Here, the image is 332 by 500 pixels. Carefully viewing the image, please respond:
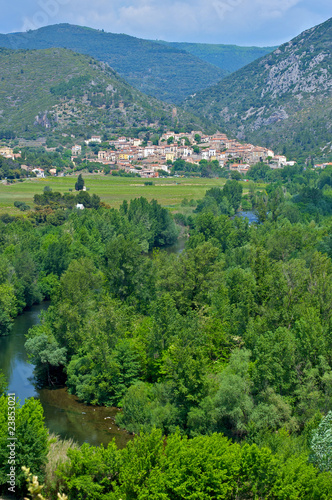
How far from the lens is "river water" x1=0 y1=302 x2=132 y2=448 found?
27328 millimetres

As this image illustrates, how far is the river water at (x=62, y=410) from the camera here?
27.3 metres

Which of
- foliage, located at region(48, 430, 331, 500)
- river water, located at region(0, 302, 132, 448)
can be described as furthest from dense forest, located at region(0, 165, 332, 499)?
river water, located at region(0, 302, 132, 448)

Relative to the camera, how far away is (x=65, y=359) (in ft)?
108

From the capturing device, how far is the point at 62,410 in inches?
1181

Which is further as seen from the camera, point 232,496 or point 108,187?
point 108,187

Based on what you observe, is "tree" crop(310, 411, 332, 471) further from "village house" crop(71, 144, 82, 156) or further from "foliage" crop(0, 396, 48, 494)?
"village house" crop(71, 144, 82, 156)

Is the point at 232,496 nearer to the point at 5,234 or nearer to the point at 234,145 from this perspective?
the point at 5,234

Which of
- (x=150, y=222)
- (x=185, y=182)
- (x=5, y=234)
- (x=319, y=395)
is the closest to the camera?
(x=319, y=395)

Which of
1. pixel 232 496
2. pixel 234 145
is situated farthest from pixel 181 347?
pixel 234 145

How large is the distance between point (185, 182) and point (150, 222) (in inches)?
2304

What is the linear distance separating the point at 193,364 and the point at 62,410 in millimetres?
8311

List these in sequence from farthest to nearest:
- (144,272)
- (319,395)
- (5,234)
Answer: (5,234), (144,272), (319,395)

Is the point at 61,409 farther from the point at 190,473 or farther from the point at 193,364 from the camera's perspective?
the point at 190,473

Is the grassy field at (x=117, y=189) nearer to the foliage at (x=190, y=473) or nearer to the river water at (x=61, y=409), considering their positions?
the river water at (x=61, y=409)
